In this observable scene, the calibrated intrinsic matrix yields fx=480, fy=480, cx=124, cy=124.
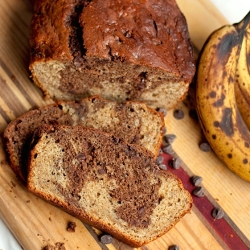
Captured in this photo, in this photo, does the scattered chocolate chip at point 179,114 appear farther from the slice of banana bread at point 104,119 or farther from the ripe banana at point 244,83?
the ripe banana at point 244,83

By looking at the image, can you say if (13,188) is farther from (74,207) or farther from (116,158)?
(116,158)

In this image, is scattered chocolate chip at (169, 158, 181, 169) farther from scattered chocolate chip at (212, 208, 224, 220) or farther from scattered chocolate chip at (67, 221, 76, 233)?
scattered chocolate chip at (67, 221, 76, 233)

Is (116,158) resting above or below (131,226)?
above

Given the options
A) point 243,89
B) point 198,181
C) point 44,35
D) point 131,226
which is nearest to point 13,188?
point 131,226

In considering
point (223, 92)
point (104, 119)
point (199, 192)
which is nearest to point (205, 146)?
point (199, 192)

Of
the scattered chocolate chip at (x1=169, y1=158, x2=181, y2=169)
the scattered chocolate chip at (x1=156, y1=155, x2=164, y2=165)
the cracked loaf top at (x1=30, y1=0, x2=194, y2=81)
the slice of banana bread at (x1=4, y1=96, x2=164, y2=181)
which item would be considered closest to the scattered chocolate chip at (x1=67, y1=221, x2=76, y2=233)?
the slice of banana bread at (x1=4, y1=96, x2=164, y2=181)
